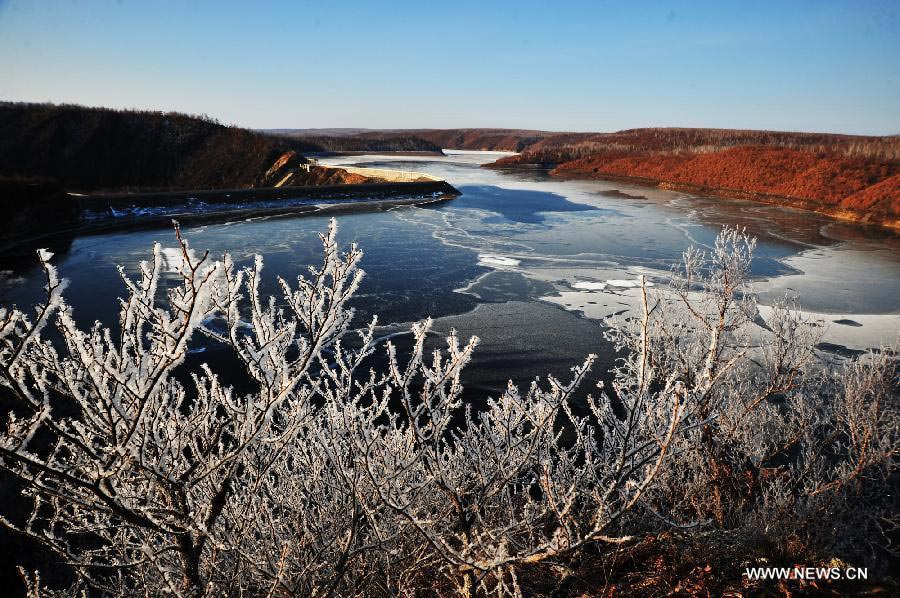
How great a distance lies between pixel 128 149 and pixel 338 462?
6564 cm

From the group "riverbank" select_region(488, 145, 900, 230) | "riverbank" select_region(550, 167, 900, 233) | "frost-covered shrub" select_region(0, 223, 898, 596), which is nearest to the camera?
"frost-covered shrub" select_region(0, 223, 898, 596)

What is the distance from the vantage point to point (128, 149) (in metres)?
56.3

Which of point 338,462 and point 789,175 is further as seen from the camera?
point 789,175

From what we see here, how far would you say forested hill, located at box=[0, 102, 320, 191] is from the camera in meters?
53.1

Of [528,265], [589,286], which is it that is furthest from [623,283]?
[528,265]

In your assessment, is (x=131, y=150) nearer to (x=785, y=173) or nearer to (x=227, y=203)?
(x=227, y=203)

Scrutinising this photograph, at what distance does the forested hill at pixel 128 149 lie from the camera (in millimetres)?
53062

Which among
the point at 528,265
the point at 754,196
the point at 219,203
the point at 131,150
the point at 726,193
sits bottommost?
the point at 528,265

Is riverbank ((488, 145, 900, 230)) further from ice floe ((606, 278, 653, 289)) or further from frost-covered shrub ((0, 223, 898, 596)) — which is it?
frost-covered shrub ((0, 223, 898, 596))

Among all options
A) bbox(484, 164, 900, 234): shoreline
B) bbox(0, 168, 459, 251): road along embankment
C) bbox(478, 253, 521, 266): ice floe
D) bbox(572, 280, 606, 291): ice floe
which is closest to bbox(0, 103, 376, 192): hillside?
bbox(0, 168, 459, 251): road along embankment

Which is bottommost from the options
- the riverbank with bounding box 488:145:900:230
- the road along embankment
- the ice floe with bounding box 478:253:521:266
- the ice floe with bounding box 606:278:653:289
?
the ice floe with bounding box 606:278:653:289

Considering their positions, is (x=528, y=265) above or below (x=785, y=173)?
below

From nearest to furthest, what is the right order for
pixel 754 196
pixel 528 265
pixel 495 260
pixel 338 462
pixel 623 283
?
pixel 338 462
pixel 623 283
pixel 528 265
pixel 495 260
pixel 754 196

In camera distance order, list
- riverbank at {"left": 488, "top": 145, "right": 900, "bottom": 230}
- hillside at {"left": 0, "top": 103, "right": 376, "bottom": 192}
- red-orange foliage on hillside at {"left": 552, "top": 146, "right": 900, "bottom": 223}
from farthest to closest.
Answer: hillside at {"left": 0, "top": 103, "right": 376, "bottom": 192} < red-orange foliage on hillside at {"left": 552, "top": 146, "right": 900, "bottom": 223} < riverbank at {"left": 488, "top": 145, "right": 900, "bottom": 230}
